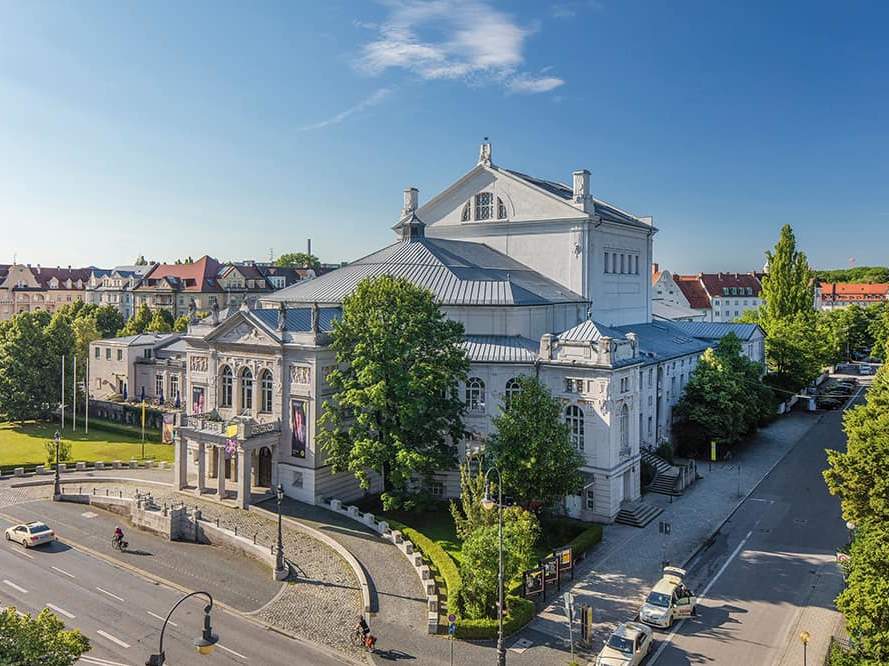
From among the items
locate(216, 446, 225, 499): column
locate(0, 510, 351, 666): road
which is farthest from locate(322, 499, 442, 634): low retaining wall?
locate(216, 446, 225, 499): column

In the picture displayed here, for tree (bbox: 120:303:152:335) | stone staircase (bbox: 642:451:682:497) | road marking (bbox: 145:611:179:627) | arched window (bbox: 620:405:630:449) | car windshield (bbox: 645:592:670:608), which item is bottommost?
road marking (bbox: 145:611:179:627)

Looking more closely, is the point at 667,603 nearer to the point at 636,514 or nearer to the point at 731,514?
the point at 636,514

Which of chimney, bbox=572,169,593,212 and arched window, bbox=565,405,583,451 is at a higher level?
chimney, bbox=572,169,593,212

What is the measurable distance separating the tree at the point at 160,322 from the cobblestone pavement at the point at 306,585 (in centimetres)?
5486

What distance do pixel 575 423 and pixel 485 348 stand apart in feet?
27.3

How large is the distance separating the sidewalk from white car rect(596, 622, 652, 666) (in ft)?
6.13

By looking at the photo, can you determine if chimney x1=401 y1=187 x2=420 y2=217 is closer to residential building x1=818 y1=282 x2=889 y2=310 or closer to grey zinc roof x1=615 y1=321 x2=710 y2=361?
grey zinc roof x1=615 y1=321 x2=710 y2=361

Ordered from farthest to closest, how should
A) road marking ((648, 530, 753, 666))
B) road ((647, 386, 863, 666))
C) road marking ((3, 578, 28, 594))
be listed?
road marking ((3, 578, 28, 594)) < road ((647, 386, 863, 666)) < road marking ((648, 530, 753, 666))

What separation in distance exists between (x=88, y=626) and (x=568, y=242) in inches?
1741

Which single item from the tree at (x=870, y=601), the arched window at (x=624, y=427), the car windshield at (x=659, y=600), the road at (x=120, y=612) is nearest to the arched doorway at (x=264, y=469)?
the road at (x=120, y=612)

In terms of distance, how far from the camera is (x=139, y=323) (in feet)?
342

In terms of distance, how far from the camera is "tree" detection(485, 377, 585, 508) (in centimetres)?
3819

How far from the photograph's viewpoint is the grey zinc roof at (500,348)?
4669cm

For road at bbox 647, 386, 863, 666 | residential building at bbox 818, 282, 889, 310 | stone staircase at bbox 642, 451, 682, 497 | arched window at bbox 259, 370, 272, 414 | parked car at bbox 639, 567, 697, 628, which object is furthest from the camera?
residential building at bbox 818, 282, 889, 310
